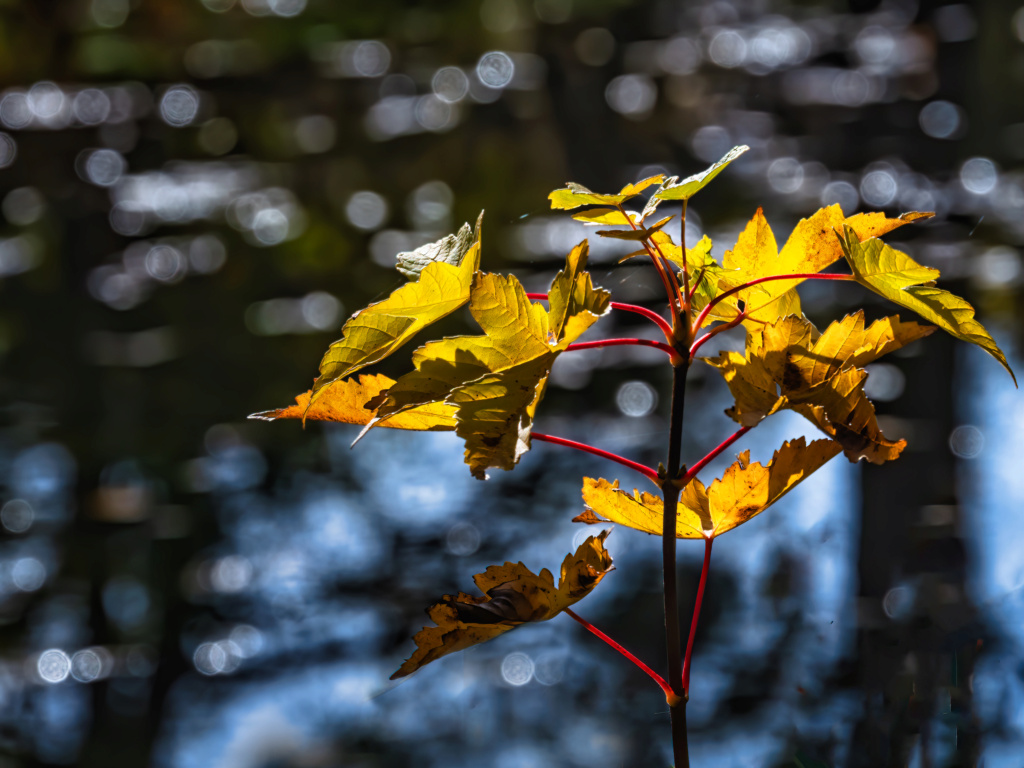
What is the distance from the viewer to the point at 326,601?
1.03 m

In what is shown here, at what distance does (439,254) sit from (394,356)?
76 centimetres

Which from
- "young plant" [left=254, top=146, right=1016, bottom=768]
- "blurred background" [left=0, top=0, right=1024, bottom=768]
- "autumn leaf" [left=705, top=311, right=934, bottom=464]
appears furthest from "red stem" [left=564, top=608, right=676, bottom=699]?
"blurred background" [left=0, top=0, right=1024, bottom=768]

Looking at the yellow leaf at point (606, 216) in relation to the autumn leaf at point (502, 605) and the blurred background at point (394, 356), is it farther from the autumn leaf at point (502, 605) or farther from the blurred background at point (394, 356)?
the blurred background at point (394, 356)

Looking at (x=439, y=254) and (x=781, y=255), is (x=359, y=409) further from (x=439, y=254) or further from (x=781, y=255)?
(x=781, y=255)

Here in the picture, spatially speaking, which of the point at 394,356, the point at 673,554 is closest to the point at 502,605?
the point at 673,554

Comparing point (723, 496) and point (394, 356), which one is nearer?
point (723, 496)

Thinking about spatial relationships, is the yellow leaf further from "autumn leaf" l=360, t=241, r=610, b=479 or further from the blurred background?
the blurred background

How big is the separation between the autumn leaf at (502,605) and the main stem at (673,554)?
0.08 feet

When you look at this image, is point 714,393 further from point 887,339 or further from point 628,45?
point 887,339

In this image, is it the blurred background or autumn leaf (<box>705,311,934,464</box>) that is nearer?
autumn leaf (<box>705,311,934,464</box>)

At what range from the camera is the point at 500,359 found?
254 millimetres

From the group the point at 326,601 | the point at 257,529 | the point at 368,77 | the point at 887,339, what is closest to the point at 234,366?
the point at 257,529

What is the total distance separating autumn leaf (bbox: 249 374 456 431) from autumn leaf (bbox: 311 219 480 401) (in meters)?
0.02

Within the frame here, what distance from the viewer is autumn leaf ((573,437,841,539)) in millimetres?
283
